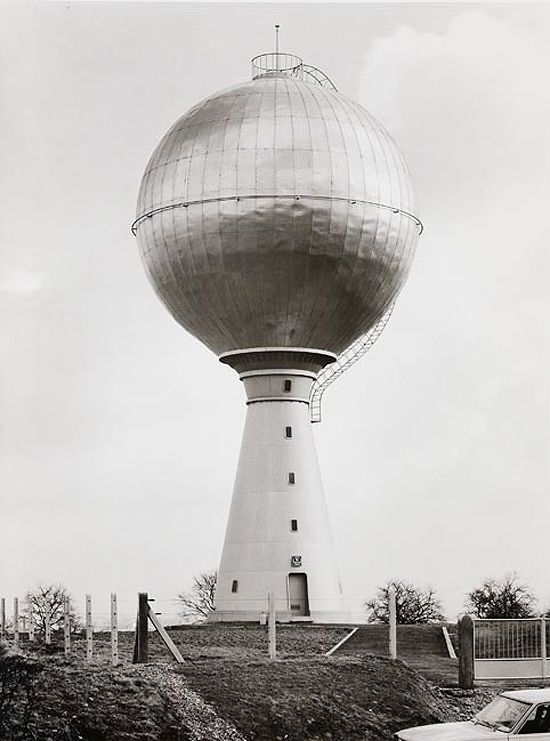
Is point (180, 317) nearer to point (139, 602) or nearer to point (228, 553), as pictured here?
point (228, 553)

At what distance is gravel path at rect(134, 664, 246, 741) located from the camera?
17.0m

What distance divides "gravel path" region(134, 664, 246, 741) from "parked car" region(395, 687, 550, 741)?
10.2 feet

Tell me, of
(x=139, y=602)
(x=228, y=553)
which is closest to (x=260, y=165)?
(x=228, y=553)

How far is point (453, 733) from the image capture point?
47.4 ft

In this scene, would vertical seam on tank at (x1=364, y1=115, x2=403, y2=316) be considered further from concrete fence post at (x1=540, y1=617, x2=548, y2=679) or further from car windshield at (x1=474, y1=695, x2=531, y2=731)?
car windshield at (x1=474, y1=695, x2=531, y2=731)

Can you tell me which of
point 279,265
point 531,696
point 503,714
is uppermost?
point 279,265

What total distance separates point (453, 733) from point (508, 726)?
658 millimetres

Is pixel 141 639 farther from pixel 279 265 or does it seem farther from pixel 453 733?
pixel 279 265

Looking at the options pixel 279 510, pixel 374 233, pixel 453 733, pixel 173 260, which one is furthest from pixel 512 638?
pixel 173 260

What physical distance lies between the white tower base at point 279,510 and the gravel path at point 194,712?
15.6m

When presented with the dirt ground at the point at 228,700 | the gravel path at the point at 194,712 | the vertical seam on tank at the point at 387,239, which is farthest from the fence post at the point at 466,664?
the vertical seam on tank at the point at 387,239

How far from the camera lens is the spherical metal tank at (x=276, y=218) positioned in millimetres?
32844

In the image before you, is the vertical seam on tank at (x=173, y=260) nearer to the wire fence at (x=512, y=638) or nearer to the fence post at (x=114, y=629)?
the wire fence at (x=512, y=638)

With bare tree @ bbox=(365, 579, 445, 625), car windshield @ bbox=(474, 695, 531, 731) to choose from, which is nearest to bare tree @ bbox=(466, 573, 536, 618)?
bare tree @ bbox=(365, 579, 445, 625)
